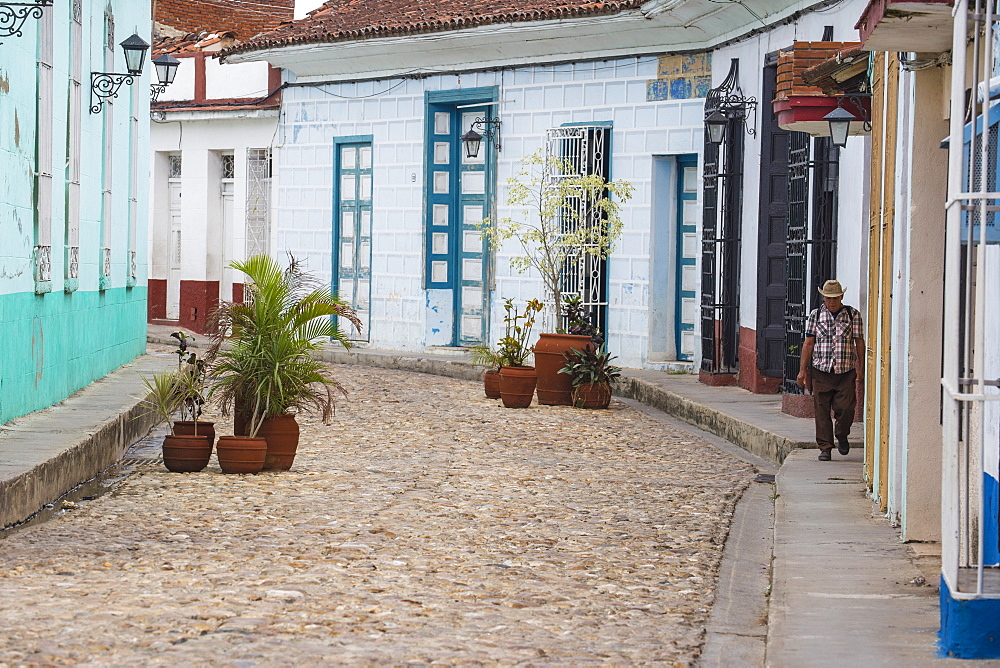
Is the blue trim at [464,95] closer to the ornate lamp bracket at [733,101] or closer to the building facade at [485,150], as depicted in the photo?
the building facade at [485,150]

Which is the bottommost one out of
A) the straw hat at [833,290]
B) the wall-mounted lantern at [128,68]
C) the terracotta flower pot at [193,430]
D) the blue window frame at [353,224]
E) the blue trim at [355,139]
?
the terracotta flower pot at [193,430]

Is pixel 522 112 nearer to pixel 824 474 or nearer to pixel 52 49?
pixel 52 49

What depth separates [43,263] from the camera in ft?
37.7

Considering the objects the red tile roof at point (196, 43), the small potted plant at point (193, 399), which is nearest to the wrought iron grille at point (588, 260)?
the small potted plant at point (193, 399)

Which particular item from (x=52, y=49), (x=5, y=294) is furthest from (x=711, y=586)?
(x=52, y=49)

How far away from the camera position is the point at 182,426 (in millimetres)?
10352

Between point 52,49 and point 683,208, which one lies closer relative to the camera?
point 52,49

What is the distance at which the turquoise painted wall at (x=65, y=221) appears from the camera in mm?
10477

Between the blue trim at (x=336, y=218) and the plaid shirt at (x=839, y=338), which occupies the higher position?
the blue trim at (x=336, y=218)

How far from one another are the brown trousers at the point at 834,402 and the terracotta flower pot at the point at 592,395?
4.66 meters

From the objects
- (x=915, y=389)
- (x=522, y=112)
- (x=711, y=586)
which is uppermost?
(x=522, y=112)

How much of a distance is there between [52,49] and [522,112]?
8.68m

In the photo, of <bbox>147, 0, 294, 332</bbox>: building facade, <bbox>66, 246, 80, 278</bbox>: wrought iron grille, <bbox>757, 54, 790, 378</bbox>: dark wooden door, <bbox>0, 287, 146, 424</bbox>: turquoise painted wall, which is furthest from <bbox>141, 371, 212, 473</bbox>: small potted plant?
<bbox>147, 0, 294, 332</bbox>: building facade

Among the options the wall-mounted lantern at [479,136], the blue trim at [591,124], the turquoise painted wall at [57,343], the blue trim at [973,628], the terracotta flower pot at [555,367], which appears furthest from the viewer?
the wall-mounted lantern at [479,136]
